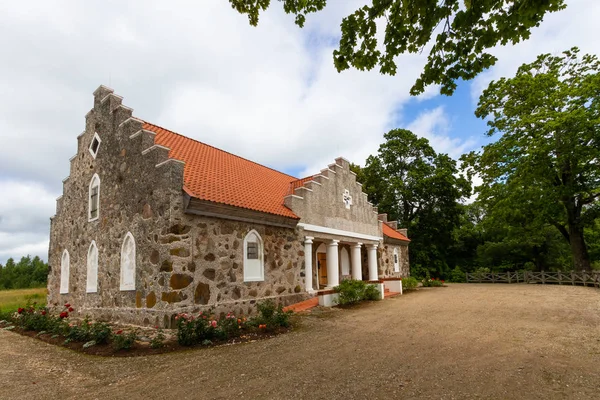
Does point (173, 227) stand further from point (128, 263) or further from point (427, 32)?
point (427, 32)

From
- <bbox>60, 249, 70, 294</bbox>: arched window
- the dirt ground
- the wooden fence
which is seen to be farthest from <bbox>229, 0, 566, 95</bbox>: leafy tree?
the wooden fence

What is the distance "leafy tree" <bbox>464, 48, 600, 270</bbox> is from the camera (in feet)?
66.0

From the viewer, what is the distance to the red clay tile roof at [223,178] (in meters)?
10.9

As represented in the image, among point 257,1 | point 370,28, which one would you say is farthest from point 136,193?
point 370,28

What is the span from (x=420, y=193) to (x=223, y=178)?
77.8ft

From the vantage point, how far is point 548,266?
2908 cm

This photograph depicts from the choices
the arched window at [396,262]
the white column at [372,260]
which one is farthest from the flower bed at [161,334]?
the arched window at [396,262]

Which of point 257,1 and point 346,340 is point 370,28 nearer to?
point 257,1

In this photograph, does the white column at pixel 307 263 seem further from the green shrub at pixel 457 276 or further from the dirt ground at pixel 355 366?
the green shrub at pixel 457 276

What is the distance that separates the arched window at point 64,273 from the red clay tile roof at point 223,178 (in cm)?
657

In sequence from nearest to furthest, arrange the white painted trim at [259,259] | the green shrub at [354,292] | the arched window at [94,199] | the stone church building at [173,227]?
the stone church building at [173,227]
the white painted trim at [259,259]
the arched window at [94,199]
the green shrub at [354,292]

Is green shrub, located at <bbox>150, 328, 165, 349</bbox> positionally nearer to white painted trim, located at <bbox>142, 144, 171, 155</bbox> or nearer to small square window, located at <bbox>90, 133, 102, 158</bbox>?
white painted trim, located at <bbox>142, 144, 171, 155</bbox>

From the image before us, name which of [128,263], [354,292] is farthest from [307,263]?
[128,263]

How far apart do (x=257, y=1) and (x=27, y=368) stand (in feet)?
25.6
